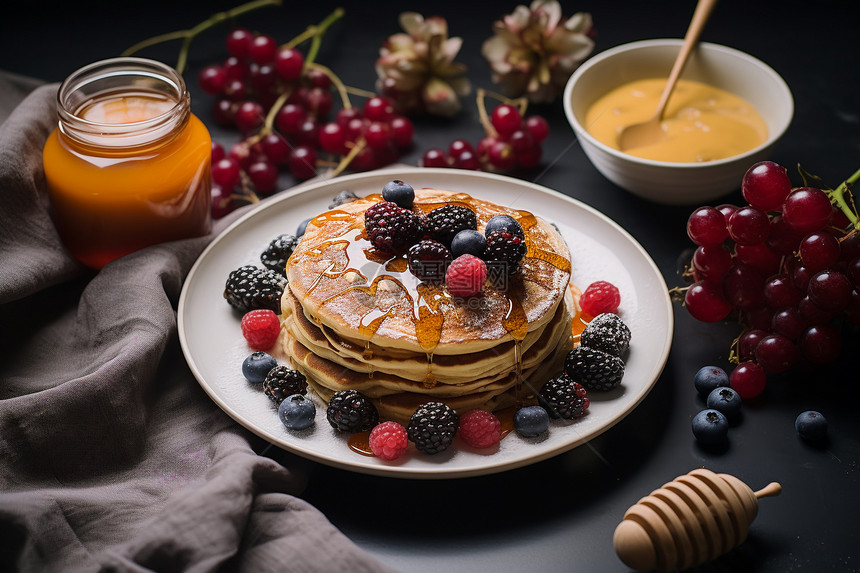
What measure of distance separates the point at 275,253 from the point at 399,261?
17.9 inches

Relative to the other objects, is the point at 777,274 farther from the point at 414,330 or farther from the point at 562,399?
the point at 414,330

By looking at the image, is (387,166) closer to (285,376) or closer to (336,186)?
(336,186)

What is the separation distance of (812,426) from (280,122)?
6.51 ft

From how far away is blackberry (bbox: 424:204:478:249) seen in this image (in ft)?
6.61

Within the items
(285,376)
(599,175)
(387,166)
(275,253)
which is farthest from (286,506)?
(599,175)

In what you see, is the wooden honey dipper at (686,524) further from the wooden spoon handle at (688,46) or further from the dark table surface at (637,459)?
the wooden spoon handle at (688,46)

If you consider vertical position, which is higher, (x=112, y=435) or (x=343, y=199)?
(x=343, y=199)

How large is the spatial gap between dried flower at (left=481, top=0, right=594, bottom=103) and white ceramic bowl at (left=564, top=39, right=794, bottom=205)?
0.14 meters

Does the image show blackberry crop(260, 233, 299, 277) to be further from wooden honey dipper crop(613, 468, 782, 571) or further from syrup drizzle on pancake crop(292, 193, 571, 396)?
wooden honey dipper crop(613, 468, 782, 571)

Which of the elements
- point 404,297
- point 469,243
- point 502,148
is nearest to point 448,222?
point 469,243

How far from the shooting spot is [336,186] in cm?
258

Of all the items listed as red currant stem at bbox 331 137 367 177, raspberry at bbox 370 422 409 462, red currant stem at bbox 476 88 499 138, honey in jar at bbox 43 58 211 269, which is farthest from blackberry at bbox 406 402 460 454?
red currant stem at bbox 476 88 499 138

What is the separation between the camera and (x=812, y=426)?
1.98m

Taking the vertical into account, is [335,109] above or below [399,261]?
below
